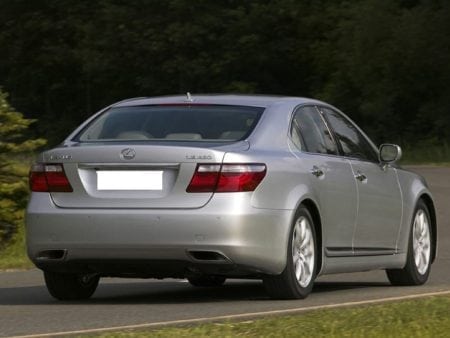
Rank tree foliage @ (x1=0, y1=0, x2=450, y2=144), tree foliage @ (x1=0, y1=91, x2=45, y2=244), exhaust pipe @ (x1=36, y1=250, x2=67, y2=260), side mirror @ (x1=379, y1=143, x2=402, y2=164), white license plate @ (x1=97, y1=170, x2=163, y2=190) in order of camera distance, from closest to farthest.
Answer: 1. white license plate @ (x1=97, y1=170, x2=163, y2=190)
2. exhaust pipe @ (x1=36, y1=250, x2=67, y2=260)
3. side mirror @ (x1=379, y1=143, x2=402, y2=164)
4. tree foliage @ (x1=0, y1=91, x2=45, y2=244)
5. tree foliage @ (x1=0, y1=0, x2=450, y2=144)

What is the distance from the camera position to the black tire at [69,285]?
431 inches

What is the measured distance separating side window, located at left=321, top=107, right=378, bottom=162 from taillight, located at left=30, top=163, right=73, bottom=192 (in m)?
2.38

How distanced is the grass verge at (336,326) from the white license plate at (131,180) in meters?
1.50

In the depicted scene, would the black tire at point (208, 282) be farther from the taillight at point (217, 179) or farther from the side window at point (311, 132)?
the taillight at point (217, 179)

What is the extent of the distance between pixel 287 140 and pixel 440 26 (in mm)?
48338

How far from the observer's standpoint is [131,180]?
1011 cm

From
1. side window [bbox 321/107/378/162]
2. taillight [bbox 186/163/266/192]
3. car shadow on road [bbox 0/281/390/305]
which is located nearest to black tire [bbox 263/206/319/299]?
car shadow on road [bbox 0/281/390/305]

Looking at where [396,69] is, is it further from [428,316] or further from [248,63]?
[428,316]

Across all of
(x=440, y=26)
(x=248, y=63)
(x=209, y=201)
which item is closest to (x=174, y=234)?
(x=209, y=201)

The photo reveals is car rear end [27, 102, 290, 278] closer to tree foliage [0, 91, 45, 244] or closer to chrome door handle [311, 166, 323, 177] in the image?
chrome door handle [311, 166, 323, 177]

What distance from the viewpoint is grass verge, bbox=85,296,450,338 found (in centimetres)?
807

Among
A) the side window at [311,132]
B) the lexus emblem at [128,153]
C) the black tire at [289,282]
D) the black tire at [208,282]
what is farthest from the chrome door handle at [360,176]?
the lexus emblem at [128,153]

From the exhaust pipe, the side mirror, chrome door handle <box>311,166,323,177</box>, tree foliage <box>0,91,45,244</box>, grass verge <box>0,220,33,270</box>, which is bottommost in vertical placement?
grass verge <box>0,220,33,270</box>

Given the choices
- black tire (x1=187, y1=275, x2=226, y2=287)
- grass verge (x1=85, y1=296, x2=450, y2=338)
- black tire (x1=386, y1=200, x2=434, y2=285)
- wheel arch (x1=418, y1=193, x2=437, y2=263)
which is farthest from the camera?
wheel arch (x1=418, y1=193, x2=437, y2=263)
